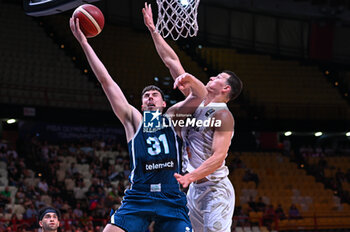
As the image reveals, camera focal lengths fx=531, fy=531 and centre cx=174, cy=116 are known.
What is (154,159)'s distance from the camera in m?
4.36

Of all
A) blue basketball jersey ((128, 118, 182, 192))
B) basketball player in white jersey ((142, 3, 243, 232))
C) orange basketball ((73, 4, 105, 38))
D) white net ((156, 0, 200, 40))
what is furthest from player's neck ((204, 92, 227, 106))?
white net ((156, 0, 200, 40))

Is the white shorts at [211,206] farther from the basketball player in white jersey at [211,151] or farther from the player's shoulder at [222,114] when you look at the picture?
the player's shoulder at [222,114]

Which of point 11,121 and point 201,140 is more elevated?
point 11,121

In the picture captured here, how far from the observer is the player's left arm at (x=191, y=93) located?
4.20 meters

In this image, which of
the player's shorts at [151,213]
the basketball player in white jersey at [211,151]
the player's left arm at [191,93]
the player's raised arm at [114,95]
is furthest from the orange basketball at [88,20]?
the player's shorts at [151,213]

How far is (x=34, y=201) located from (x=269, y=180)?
8.12m

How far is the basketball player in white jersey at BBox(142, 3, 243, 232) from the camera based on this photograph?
180 inches

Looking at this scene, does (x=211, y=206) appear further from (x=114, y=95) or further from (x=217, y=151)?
(x=114, y=95)

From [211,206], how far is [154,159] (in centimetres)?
70

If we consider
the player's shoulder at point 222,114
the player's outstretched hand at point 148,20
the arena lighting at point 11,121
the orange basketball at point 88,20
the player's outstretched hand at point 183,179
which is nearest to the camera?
the player's outstretched hand at point 183,179

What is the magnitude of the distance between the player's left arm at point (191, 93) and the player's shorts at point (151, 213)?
2.48ft

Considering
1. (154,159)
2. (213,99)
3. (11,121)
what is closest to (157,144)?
(154,159)

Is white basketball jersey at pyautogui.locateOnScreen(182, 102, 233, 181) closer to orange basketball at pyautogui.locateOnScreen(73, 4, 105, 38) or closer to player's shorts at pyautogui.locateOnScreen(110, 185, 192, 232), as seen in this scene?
player's shorts at pyautogui.locateOnScreen(110, 185, 192, 232)

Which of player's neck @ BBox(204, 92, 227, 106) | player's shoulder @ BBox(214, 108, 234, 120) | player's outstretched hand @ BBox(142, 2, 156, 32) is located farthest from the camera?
player's outstretched hand @ BBox(142, 2, 156, 32)
